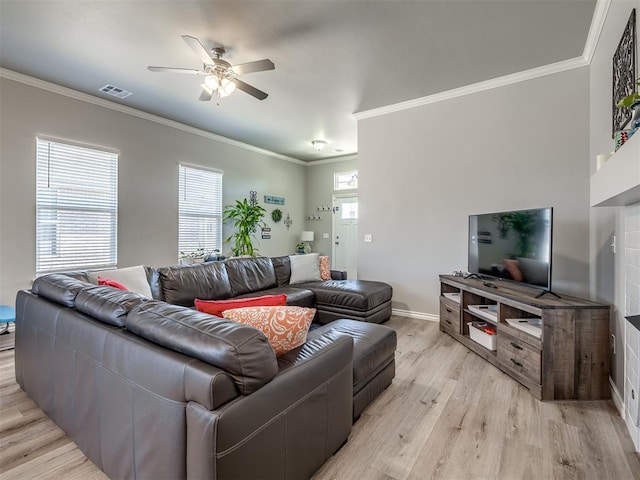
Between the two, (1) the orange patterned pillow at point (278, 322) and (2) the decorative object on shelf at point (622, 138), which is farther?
(2) the decorative object on shelf at point (622, 138)

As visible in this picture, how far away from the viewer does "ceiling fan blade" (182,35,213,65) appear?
239cm

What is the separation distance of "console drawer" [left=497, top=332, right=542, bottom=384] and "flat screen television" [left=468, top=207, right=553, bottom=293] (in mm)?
509

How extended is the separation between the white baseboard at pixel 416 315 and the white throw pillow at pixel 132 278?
3108 millimetres

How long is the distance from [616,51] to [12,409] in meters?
4.78

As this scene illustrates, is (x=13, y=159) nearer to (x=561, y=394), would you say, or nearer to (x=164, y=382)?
(x=164, y=382)

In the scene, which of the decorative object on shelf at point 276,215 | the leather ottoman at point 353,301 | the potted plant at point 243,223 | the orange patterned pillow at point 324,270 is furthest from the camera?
the decorative object on shelf at point 276,215

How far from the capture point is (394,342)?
91.2 inches

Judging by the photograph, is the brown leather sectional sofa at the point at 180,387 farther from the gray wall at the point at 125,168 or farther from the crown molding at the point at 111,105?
the crown molding at the point at 111,105

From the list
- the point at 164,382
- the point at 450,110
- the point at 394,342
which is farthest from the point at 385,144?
the point at 164,382

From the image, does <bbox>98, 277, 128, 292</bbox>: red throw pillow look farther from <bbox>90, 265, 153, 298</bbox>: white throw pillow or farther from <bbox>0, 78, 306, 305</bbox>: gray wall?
<bbox>0, 78, 306, 305</bbox>: gray wall

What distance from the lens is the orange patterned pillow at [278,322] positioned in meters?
1.46

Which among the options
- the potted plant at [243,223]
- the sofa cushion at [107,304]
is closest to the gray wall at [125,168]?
the potted plant at [243,223]

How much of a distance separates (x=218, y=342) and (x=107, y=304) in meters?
0.80

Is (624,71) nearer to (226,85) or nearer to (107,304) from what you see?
(226,85)
